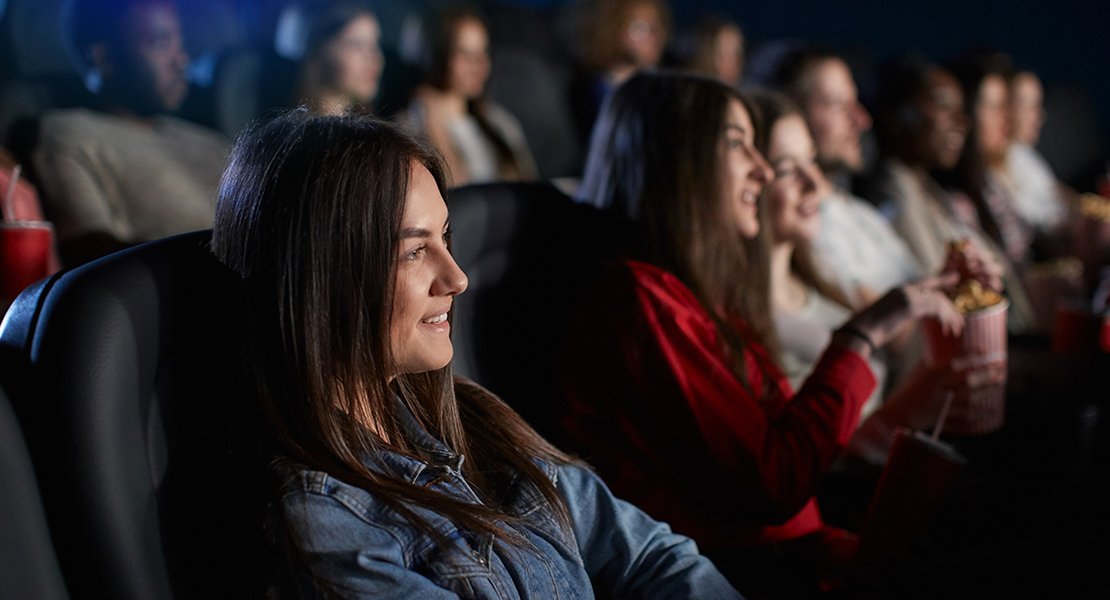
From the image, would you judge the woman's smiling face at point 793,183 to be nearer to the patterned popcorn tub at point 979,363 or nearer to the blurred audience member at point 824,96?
the patterned popcorn tub at point 979,363

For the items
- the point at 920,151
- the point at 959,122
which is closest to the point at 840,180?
the point at 920,151

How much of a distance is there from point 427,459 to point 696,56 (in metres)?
2.44

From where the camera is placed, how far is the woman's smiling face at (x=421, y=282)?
2.21 feet

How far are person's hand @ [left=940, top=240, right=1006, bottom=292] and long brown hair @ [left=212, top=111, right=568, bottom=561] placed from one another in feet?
2.81

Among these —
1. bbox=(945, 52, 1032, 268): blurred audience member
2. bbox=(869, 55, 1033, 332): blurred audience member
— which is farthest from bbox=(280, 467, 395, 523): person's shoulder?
bbox=(945, 52, 1032, 268): blurred audience member

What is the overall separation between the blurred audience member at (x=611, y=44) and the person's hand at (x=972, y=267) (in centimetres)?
160

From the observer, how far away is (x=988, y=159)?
3.05 meters

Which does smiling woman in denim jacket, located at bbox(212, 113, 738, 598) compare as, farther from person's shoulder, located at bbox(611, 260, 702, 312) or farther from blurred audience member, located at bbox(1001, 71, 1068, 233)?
blurred audience member, located at bbox(1001, 71, 1068, 233)

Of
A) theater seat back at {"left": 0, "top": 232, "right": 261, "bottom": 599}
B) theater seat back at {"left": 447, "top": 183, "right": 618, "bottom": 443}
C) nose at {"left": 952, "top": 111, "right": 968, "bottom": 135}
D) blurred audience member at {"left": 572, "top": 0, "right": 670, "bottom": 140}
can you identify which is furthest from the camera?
blurred audience member at {"left": 572, "top": 0, "right": 670, "bottom": 140}

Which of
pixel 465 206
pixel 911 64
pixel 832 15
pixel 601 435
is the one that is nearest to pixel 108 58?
pixel 465 206

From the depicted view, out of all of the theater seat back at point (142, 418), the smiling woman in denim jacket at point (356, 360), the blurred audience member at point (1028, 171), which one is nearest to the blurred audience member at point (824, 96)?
the blurred audience member at point (1028, 171)

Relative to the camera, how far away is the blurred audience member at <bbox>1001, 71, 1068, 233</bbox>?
320 centimetres

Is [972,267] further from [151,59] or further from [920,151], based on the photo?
[151,59]

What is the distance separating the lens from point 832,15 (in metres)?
3.77
